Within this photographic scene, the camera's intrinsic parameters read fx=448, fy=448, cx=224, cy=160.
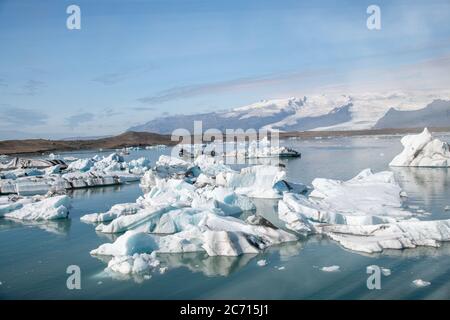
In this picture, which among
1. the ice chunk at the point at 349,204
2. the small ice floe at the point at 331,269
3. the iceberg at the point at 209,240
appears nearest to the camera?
the small ice floe at the point at 331,269

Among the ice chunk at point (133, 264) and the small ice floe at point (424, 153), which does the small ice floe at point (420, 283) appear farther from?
the small ice floe at point (424, 153)

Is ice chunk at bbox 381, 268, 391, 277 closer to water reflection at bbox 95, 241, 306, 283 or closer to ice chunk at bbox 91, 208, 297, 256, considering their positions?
water reflection at bbox 95, 241, 306, 283

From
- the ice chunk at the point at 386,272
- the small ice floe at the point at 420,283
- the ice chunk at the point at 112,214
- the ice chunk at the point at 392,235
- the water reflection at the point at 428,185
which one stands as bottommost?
the small ice floe at the point at 420,283

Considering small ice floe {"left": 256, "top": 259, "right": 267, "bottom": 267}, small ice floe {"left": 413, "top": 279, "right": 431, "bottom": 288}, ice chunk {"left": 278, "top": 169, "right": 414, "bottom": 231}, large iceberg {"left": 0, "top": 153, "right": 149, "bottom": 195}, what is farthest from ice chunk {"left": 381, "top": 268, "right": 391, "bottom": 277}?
large iceberg {"left": 0, "top": 153, "right": 149, "bottom": 195}
